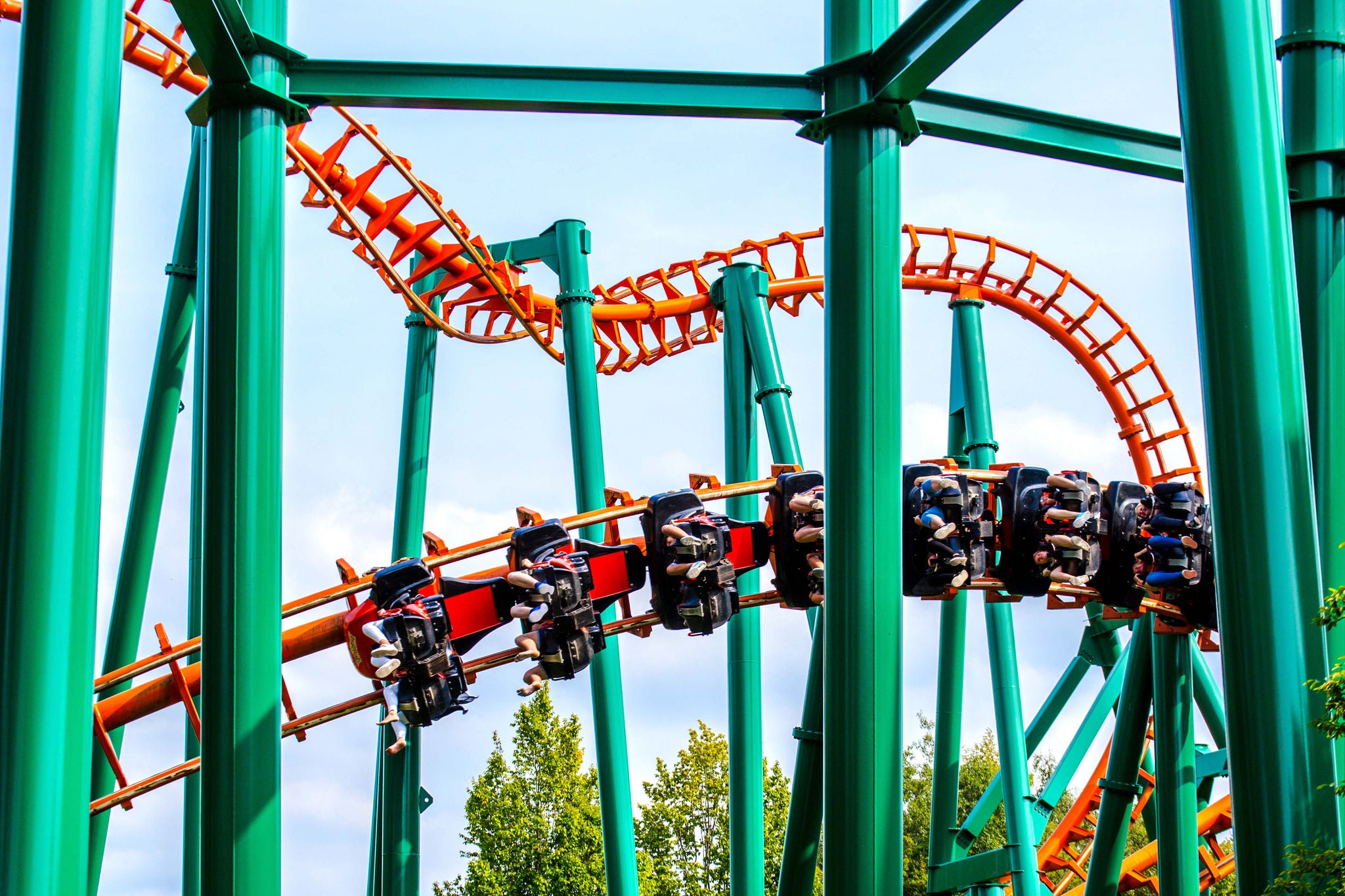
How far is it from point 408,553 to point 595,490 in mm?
1177

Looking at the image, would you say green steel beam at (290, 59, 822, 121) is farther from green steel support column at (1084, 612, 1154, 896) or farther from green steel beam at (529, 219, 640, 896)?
green steel support column at (1084, 612, 1154, 896)

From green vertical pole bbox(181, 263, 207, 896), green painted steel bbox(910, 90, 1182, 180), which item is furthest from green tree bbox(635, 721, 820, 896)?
green painted steel bbox(910, 90, 1182, 180)

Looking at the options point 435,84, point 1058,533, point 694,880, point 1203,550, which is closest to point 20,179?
point 435,84

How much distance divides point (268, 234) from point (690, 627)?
3037 millimetres

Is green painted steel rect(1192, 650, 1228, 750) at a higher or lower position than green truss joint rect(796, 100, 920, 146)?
lower

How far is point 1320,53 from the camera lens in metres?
4.76

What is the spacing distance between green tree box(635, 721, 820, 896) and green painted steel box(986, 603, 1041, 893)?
9.26 meters

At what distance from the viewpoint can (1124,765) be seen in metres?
6.48

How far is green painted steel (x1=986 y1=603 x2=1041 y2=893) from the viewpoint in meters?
7.66

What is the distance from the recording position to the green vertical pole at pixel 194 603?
19.2ft

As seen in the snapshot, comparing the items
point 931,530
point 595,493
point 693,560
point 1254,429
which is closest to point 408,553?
point 595,493

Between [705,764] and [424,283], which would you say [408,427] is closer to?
[424,283]

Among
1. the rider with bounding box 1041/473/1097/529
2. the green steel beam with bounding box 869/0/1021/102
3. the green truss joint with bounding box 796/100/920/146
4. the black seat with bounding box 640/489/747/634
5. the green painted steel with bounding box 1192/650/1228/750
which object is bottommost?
the green painted steel with bounding box 1192/650/1228/750

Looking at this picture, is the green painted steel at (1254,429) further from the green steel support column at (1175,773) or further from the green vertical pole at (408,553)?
the green vertical pole at (408,553)
